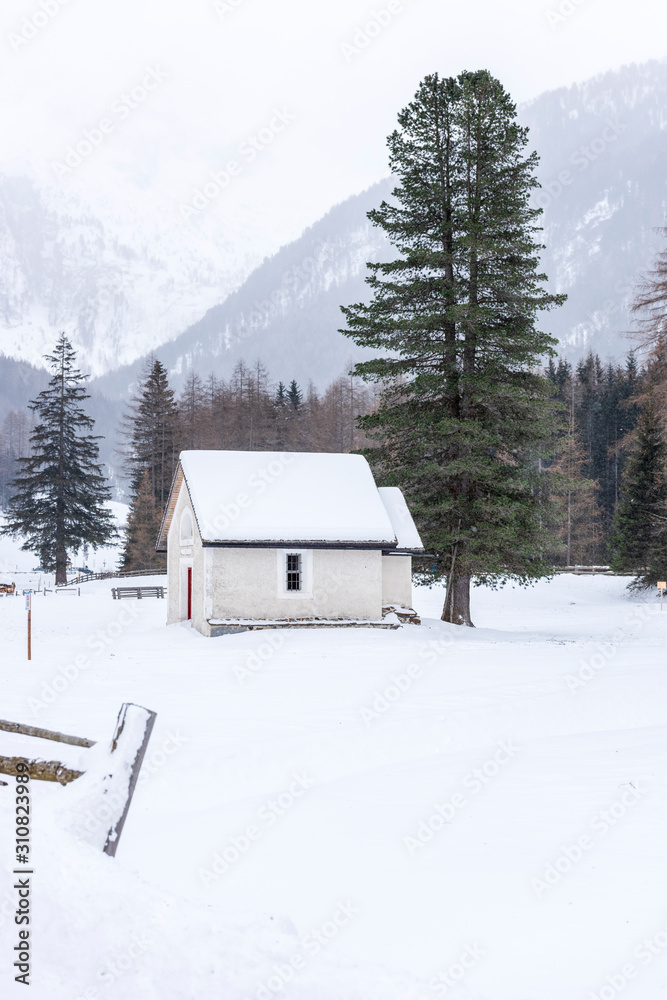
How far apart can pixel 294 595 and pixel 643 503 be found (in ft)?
78.4

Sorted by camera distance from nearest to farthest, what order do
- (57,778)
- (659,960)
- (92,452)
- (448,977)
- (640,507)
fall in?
(448,977), (659,960), (57,778), (640,507), (92,452)

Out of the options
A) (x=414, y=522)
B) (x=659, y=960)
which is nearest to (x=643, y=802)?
(x=659, y=960)

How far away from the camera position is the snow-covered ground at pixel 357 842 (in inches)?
176

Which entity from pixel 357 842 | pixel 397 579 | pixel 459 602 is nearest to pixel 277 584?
pixel 397 579

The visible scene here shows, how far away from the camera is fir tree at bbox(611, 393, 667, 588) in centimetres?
3875

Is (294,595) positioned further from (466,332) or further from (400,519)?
(466,332)

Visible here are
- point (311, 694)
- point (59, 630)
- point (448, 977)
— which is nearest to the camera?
point (448, 977)

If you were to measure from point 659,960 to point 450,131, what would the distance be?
25.1 metres

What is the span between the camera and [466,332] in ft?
80.6

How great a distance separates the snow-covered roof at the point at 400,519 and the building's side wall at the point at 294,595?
3.72 feet

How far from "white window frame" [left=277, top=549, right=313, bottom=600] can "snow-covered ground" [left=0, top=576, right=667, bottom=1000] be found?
804 centimetres

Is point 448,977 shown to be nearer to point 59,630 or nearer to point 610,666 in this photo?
point 610,666

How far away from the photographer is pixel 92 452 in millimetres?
52688

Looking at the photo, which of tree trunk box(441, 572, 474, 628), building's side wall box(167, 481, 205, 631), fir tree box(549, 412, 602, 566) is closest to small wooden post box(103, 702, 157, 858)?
building's side wall box(167, 481, 205, 631)
